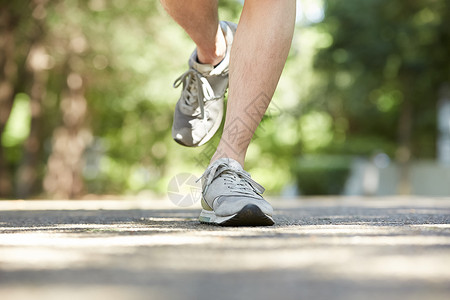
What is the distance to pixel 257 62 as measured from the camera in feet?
7.79

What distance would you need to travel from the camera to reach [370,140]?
28797mm

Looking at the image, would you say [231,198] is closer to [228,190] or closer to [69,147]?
[228,190]

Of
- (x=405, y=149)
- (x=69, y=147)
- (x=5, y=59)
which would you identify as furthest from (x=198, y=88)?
(x=69, y=147)

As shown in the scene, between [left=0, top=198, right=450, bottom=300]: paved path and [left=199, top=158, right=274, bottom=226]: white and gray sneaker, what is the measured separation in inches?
8.3

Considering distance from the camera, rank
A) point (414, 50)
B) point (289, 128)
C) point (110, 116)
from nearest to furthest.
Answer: point (414, 50), point (110, 116), point (289, 128)

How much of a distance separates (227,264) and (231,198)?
0.89 metres

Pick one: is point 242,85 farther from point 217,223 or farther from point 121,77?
point 121,77

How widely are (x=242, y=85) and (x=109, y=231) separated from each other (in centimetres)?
82

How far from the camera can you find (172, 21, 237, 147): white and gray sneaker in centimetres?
283

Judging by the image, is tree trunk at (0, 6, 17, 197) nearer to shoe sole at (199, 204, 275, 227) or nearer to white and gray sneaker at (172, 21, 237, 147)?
white and gray sneaker at (172, 21, 237, 147)

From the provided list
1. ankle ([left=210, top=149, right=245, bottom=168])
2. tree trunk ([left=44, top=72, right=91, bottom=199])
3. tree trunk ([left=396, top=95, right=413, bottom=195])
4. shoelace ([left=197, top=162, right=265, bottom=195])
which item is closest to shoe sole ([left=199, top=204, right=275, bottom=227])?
shoelace ([left=197, top=162, right=265, bottom=195])

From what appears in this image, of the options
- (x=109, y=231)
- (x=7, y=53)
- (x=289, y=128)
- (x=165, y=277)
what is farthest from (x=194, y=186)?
(x=289, y=128)

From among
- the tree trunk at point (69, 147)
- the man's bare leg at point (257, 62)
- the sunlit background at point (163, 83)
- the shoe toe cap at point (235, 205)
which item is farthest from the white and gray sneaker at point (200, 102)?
the tree trunk at point (69, 147)

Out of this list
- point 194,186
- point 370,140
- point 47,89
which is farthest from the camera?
point 370,140
